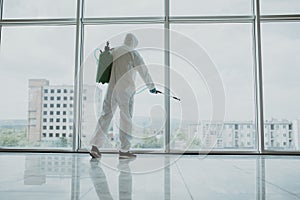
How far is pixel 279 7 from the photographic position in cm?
356

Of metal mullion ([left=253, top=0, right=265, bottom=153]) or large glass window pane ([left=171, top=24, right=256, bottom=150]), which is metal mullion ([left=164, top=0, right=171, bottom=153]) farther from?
metal mullion ([left=253, top=0, right=265, bottom=153])

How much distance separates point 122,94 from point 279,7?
2316mm

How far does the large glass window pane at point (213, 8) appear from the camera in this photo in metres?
3.59

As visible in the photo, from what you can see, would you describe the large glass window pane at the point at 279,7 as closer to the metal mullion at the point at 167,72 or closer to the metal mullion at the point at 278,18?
the metal mullion at the point at 278,18

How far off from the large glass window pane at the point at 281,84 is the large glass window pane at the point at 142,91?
122 centimetres

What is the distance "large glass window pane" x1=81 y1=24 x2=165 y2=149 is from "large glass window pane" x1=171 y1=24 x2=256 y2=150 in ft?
0.55

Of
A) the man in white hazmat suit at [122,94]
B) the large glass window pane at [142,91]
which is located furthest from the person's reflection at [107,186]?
the large glass window pane at [142,91]

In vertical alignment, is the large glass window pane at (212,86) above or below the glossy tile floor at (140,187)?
above

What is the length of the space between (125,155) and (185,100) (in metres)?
1.16

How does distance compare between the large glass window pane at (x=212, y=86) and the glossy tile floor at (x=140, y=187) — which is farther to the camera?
A: the large glass window pane at (x=212, y=86)

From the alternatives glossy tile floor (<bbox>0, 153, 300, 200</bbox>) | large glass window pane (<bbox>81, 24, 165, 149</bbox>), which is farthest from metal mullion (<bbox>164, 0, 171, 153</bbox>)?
glossy tile floor (<bbox>0, 153, 300, 200</bbox>)

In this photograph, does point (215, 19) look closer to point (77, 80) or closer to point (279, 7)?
point (279, 7)

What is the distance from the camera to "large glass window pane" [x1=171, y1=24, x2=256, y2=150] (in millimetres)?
3404

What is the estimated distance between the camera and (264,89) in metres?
3.43
